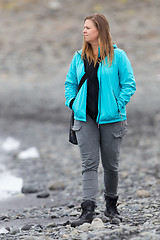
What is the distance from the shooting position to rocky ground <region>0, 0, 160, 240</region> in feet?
18.6

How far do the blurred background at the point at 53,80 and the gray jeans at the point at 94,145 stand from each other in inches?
181

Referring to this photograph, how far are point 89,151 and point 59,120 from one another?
12.3 meters

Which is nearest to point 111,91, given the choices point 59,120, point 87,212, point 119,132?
point 119,132

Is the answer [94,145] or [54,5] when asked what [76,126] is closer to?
[94,145]

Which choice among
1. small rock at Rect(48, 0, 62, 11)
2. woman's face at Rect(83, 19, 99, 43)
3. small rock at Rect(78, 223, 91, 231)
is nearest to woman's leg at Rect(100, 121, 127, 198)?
small rock at Rect(78, 223, 91, 231)

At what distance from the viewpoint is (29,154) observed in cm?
1316

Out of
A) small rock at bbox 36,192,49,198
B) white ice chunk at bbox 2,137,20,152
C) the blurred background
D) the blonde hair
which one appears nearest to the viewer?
the blonde hair

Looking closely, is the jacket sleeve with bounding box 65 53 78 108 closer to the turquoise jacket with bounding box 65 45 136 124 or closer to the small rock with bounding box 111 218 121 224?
the turquoise jacket with bounding box 65 45 136 124

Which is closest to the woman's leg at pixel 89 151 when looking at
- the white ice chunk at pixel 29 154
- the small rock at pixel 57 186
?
the small rock at pixel 57 186

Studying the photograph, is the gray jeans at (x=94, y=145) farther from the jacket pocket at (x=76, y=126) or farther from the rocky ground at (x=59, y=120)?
the rocky ground at (x=59, y=120)

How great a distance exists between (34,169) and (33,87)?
1039 centimetres

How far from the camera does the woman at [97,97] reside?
16.5ft

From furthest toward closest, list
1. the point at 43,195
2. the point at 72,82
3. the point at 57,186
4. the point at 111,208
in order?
the point at 57,186, the point at 43,195, the point at 111,208, the point at 72,82

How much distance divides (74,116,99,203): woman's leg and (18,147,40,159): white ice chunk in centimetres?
766
